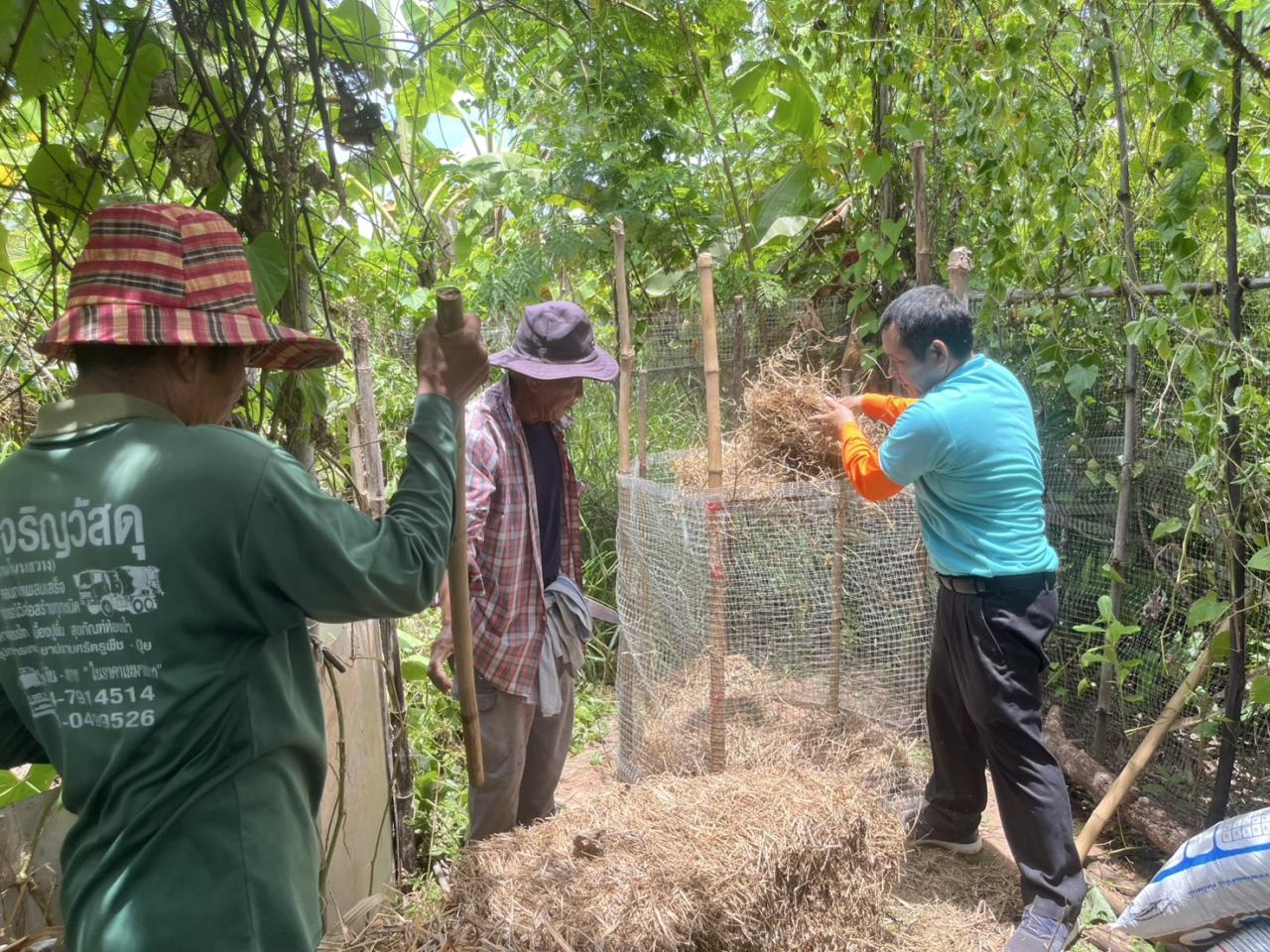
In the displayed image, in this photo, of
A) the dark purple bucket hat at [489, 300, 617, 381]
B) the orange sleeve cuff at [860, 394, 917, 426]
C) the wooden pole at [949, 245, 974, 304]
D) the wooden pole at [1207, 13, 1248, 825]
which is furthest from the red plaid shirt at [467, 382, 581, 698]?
the wooden pole at [1207, 13, 1248, 825]

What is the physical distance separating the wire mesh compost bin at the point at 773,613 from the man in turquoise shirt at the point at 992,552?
69 centimetres

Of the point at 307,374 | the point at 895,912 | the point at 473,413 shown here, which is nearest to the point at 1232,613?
the point at 895,912

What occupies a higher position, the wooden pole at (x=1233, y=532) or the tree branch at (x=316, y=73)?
the tree branch at (x=316, y=73)

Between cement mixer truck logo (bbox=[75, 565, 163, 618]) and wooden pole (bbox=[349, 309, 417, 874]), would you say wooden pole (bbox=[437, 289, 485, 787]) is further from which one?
wooden pole (bbox=[349, 309, 417, 874])

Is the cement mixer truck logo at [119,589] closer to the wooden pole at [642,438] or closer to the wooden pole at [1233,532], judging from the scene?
the wooden pole at [1233,532]

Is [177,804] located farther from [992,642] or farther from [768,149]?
[768,149]

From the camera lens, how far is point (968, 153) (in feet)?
14.1

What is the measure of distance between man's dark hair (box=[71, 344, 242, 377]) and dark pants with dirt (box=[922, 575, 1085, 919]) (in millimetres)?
2653

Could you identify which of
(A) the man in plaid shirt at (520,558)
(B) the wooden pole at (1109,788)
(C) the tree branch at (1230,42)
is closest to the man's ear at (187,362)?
(A) the man in plaid shirt at (520,558)

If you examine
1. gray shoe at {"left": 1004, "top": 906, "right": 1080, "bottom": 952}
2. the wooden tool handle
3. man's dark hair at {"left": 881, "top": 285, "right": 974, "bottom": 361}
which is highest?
man's dark hair at {"left": 881, "top": 285, "right": 974, "bottom": 361}

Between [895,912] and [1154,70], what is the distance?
2.94 metres

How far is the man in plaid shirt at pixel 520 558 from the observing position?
122 inches

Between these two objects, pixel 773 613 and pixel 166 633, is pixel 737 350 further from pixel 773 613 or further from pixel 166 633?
pixel 166 633

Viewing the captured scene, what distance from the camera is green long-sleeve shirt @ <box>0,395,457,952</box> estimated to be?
1.37 metres
